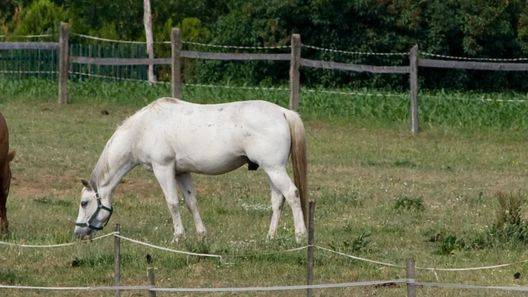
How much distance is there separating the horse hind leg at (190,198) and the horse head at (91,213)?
0.81 meters

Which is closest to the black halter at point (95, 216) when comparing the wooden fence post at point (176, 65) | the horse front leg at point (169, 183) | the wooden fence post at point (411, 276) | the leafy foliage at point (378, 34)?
the horse front leg at point (169, 183)

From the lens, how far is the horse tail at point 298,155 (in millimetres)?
14258

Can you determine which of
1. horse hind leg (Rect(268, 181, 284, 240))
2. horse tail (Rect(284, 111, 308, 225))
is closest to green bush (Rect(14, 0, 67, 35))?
horse hind leg (Rect(268, 181, 284, 240))

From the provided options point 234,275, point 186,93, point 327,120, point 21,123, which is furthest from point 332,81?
point 234,275

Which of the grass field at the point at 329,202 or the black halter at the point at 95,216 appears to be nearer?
the grass field at the point at 329,202

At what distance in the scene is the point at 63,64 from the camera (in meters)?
30.6

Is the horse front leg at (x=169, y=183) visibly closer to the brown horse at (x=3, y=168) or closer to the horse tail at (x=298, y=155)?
the horse tail at (x=298, y=155)

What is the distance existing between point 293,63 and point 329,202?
10467 millimetres

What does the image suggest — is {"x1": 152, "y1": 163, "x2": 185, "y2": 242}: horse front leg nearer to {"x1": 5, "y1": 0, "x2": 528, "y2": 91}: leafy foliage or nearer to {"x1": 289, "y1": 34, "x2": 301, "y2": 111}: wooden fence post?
{"x1": 289, "y1": 34, "x2": 301, "y2": 111}: wooden fence post

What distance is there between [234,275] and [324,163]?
9.62 metres

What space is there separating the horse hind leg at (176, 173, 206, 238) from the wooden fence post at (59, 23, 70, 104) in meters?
15.5

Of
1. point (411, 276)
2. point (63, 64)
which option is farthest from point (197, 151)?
point (63, 64)

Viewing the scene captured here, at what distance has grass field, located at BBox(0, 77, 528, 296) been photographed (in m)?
12.7

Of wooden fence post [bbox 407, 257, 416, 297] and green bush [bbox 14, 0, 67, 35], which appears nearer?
wooden fence post [bbox 407, 257, 416, 297]
